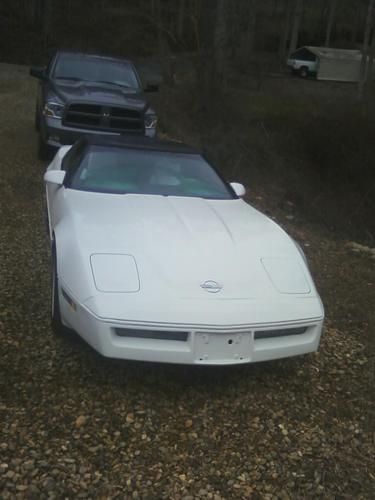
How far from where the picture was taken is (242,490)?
2840 millimetres

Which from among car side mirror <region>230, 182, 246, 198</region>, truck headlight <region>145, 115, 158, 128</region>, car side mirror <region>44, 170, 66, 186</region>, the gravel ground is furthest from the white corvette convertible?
truck headlight <region>145, 115, 158, 128</region>

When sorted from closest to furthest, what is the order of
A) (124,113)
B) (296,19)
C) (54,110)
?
(54,110) < (124,113) < (296,19)

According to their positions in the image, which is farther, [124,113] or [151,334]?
[124,113]

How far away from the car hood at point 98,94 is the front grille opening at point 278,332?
6.27 meters

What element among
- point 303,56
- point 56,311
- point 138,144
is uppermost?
point 138,144

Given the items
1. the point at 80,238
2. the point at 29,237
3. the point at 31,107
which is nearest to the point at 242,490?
the point at 80,238

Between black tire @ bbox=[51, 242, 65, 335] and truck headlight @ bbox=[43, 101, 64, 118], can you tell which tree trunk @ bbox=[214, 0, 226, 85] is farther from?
black tire @ bbox=[51, 242, 65, 335]

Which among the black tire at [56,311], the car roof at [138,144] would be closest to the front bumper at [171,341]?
the black tire at [56,311]

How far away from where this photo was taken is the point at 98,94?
9164mm

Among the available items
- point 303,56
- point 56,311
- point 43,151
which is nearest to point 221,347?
point 56,311

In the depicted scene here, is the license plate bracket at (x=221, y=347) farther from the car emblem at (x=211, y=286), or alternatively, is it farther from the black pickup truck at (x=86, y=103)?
the black pickup truck at (x=86, y=103)

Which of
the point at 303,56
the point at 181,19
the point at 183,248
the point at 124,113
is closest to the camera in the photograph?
the point at 183,248

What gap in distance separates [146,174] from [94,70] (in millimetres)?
5677

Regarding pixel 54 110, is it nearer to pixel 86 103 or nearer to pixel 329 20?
pixel 86 103
